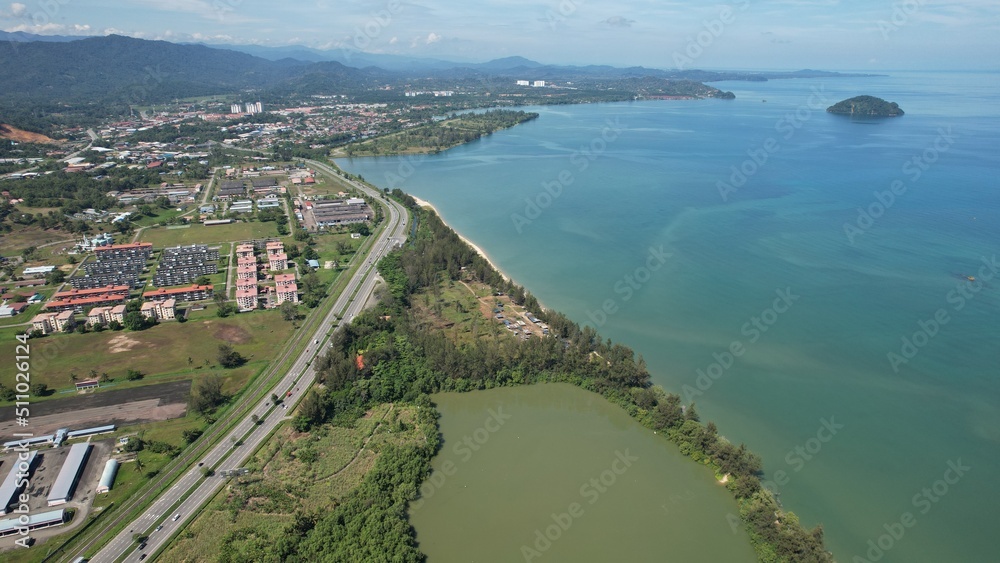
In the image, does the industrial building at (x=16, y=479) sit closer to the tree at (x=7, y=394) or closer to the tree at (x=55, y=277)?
the tree at (x=7, y=394)

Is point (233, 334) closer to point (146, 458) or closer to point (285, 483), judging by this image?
point (146, 458)

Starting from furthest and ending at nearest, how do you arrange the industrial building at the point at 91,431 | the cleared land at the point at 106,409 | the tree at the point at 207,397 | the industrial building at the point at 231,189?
the industrial building at the point at 231,189 → the tree at the point at 207,397 → the cleared land at the point at 106,409 → the industrial building at the point at 91,431

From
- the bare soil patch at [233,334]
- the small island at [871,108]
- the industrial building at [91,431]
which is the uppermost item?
the small island at [871,108]

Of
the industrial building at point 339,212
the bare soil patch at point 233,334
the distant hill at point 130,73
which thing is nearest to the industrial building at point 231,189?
the industrial building at point 339,212

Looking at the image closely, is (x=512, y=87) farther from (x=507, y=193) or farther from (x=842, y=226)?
(x=842, y=226)

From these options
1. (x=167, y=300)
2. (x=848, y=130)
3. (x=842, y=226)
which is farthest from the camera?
(x=848, y=130)

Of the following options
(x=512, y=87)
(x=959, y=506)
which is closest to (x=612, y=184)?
(x=959, y=506)
